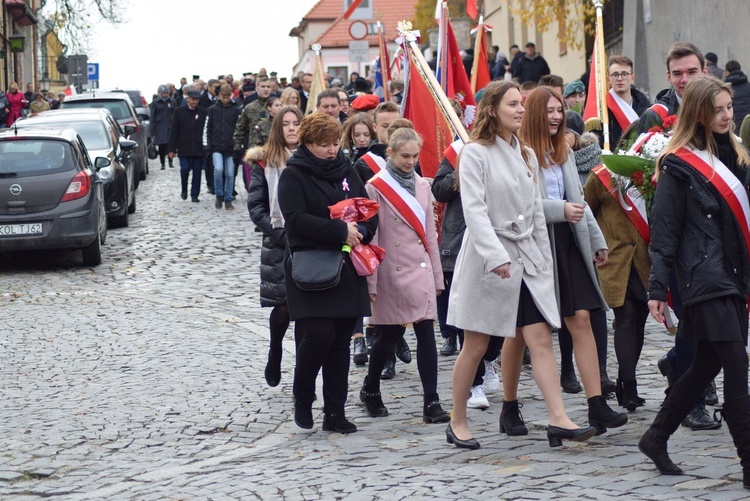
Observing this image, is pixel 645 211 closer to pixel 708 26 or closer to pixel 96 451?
pixel 96 451

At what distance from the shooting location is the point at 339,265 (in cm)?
755

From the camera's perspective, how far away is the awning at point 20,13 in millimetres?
61969

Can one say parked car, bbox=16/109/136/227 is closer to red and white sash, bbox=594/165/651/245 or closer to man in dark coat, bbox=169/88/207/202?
man in dark coat, bbox=169/88/207/202

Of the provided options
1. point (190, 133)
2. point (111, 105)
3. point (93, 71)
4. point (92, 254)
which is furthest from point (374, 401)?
point (93, 71)

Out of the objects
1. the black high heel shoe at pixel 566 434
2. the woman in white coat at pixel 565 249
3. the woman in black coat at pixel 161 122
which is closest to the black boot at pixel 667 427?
the black high heel shoe at pixel 566 434

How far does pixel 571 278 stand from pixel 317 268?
1344 mm

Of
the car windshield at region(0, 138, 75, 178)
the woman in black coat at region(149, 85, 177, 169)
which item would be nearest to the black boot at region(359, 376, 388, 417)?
the car windshield at region(0, 138, 75, 178)

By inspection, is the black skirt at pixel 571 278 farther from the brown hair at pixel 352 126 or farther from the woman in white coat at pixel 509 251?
the brown hair at pixel 352 126

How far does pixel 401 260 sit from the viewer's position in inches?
324

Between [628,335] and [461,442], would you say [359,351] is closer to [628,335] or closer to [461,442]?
[628,335]

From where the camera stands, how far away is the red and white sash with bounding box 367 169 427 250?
8.23 meters

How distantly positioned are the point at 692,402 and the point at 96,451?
10.5 feet

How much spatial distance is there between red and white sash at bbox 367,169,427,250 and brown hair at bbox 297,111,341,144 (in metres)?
0.61

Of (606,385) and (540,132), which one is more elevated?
(540,132)
